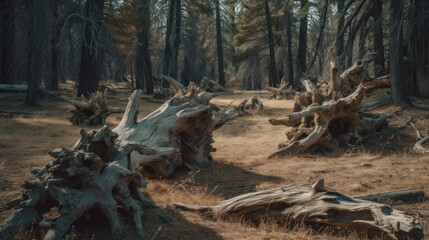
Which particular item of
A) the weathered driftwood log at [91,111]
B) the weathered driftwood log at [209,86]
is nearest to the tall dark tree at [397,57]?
the weathered driftwood log at [91,111]

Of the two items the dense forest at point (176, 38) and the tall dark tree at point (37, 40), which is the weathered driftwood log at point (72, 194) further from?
the tall dark tree at point (37, 40)

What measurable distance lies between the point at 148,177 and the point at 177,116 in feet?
4.10

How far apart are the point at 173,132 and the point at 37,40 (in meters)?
9.10

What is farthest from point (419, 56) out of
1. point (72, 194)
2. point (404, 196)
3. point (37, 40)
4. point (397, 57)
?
point (37, 40)

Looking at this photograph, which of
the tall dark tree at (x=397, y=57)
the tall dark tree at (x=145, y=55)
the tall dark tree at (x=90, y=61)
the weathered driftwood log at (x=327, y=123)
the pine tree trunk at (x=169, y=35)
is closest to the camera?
the weathered driftwood log at (x=327, y=123)

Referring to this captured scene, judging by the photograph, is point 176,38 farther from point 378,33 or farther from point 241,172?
point 241,172

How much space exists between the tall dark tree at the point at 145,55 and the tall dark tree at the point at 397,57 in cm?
1331

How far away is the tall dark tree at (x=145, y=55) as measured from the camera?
65.8ft

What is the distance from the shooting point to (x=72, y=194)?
130 inches

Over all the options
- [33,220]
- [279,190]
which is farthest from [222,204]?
[33,220]

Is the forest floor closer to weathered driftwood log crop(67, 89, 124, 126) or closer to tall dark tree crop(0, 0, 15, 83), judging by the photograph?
weathered driftwood log crop(67, 89, 124, 126)

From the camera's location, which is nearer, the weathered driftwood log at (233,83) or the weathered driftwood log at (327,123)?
the weathered driftwood log at (327,123)

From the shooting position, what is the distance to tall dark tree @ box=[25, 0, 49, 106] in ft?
41.3

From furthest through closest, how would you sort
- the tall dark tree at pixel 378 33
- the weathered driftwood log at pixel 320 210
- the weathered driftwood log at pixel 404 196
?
the tall dark tree at pixel 378 33 → the weathered driftwood log at pixel 404 196 → the weathered driftwood log at pixel 320 210
